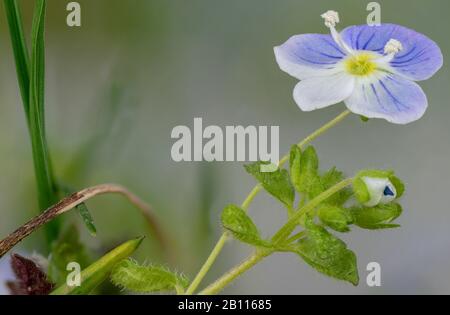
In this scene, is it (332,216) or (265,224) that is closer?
(332,216)

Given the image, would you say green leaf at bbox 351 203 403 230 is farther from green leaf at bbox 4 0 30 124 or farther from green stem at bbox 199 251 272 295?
green leaf at bbox 4 0 30 124

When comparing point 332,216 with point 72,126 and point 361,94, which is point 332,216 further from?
point 72,126

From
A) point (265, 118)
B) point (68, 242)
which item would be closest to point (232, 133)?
point (265, 118)

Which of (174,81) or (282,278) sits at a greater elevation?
(174,81)

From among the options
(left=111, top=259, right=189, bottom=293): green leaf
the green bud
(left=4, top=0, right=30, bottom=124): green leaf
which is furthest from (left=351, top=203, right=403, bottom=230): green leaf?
(left=4, top=0, right=30, bottom=124): green leaf

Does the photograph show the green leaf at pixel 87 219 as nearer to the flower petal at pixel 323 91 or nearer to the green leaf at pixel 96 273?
the green leaf at pixel 96 273

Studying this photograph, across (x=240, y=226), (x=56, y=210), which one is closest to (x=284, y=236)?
(x=240, y=226)

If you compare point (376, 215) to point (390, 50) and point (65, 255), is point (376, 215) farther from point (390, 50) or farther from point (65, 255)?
point (65, 255)
